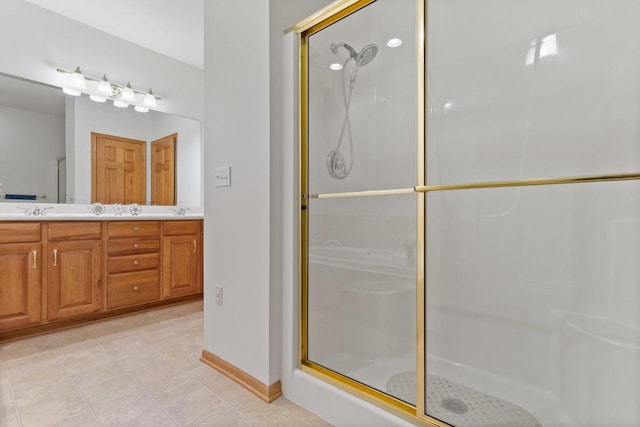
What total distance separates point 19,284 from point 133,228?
2.58 feet

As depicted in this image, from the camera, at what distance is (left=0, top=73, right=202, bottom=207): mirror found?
255 centimetres

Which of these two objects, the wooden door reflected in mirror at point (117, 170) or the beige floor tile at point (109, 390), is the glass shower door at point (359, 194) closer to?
the beige floor tile at point (109, 390)

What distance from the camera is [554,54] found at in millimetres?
1232

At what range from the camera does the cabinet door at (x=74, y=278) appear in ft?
7.53

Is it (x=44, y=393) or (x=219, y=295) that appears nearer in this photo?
(x=44, y=393)

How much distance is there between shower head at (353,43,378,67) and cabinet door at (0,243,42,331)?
2.43 metres

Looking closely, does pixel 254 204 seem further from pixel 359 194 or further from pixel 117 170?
pixel 117 170

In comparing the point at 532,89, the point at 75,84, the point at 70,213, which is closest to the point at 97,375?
the point at 70,213

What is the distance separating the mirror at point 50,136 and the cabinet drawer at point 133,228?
54 cm

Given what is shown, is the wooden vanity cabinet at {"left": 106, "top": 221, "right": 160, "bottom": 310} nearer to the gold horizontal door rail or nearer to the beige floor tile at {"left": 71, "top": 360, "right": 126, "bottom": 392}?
the beige floor tile at {"left": 71, "top": 360, "right": 126, "bottom": 392}

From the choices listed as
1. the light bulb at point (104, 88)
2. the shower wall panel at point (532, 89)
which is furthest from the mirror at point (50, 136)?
the shower wall panel at point (532, 89)

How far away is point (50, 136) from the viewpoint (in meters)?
2.75

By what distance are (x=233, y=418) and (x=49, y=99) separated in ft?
9.74

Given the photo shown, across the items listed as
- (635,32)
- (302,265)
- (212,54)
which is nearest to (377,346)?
(302,265)
